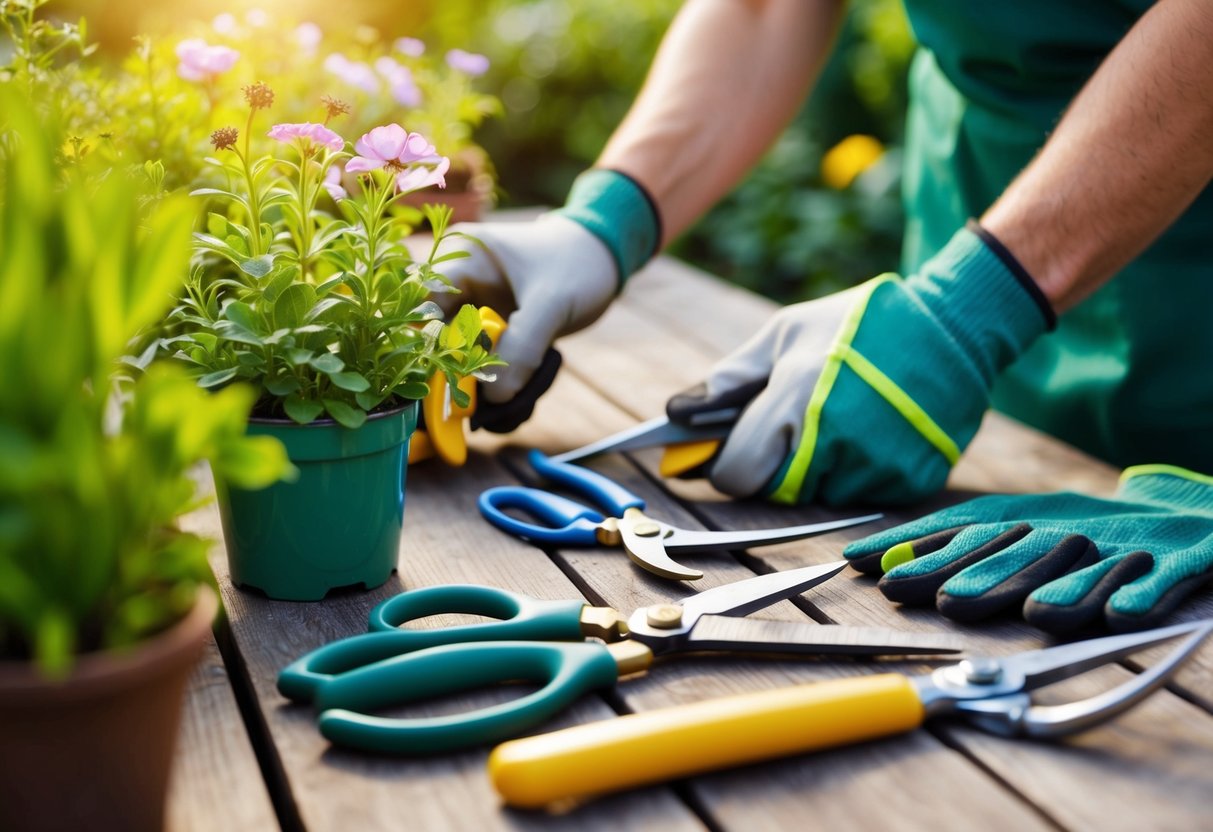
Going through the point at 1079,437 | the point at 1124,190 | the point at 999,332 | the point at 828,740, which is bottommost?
the point at 1079,437

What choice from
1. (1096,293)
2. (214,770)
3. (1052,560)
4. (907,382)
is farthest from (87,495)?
(1096,293)

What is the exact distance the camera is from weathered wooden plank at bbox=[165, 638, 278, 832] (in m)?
0.67

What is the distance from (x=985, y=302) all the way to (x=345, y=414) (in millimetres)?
713

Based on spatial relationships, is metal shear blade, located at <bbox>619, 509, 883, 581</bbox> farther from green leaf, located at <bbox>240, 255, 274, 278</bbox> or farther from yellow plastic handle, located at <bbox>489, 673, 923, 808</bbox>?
green leaf, located at <bbox>240, 255, 274, 278</bbox>

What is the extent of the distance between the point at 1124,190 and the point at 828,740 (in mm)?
775

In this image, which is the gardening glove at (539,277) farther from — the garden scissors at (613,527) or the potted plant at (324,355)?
the potted plant at (324,355)

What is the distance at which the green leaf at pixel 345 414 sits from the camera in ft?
2.78

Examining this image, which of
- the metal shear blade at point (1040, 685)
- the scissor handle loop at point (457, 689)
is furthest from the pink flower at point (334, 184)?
the metal shear blade at point (1040, 685)

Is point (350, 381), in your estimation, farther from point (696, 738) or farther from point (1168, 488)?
point (1168, 488)

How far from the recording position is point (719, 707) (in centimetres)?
70

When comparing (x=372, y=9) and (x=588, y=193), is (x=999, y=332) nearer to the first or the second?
(x=588, y=193)

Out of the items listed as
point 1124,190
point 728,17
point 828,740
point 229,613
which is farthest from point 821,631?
point 728,17

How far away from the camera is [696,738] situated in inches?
26.8

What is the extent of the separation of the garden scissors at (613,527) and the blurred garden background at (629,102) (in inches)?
78.3
